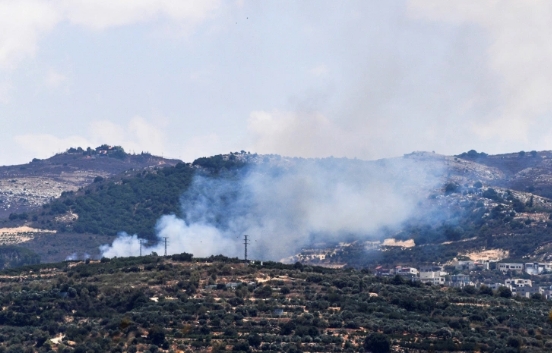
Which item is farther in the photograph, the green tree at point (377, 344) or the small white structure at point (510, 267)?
the small white structure at point (510, 267)

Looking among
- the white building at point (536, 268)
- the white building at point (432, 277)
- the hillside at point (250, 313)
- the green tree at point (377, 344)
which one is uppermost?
the white building at point (536, 268)

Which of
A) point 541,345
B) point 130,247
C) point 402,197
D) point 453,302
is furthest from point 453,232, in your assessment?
point 541,345

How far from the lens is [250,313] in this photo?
9975cm

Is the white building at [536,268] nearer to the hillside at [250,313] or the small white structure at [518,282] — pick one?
the small white structure at [518,282]

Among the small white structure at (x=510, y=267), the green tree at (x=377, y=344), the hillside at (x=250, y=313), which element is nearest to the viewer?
the green tree at (x=377, y=344)

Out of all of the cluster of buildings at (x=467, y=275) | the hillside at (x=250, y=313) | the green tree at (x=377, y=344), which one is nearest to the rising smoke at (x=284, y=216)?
the cluster of buildings at (x=467, y=275)

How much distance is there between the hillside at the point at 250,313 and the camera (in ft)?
300

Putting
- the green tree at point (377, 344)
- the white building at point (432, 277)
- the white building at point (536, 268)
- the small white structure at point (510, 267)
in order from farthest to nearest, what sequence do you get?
the small white structure at point (510, 267)
the white building at point (536, 268)
the white building at point (432, 277)
the green tree at point (377, 344)

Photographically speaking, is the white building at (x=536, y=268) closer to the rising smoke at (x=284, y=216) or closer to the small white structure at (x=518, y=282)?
the small white structure at (x=518, y=282)

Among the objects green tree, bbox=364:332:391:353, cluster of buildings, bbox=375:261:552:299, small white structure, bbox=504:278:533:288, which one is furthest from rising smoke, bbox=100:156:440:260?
green tree, bbox=364:332:391:353

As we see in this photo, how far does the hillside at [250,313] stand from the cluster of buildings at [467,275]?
109ft

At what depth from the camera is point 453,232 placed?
18012 cm

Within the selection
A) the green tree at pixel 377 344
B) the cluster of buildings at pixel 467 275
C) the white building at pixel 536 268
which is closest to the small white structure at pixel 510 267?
the cluster of buildings at pixel 467 275

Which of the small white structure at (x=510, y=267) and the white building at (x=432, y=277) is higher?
the small white structure at (x=510, y=267)
